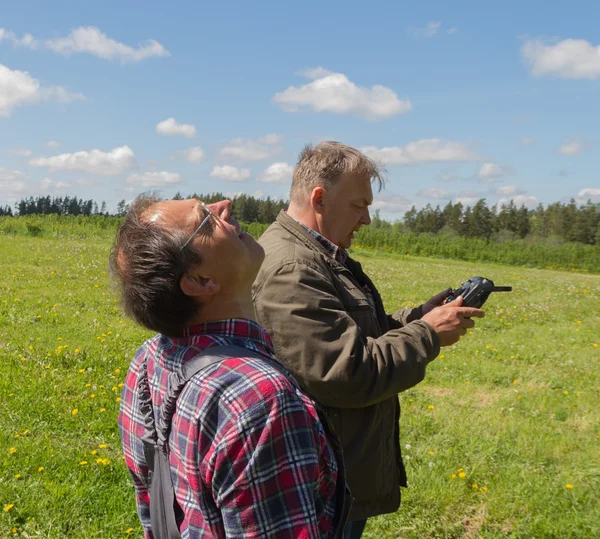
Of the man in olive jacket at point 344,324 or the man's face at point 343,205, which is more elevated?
the man's face at point 343,205

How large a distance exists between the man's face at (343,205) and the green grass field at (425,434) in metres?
2.39

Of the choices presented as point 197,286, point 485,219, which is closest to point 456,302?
point 197,286

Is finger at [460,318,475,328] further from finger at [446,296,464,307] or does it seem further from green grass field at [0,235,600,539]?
green grass field at [0,235,600,539]

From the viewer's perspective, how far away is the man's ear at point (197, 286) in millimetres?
1378

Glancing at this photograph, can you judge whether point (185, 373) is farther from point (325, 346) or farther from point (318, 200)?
point (318, 200)

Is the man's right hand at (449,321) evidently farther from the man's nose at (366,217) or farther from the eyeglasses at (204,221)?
the eyeglasses at (204,221)

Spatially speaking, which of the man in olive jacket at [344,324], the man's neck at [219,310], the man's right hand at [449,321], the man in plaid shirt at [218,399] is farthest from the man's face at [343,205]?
the man's neck at [219,310]

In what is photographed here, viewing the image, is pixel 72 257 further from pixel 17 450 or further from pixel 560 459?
pixel 560 459

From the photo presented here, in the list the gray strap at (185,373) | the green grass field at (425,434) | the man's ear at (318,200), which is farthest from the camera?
the green grass field at (425,434)

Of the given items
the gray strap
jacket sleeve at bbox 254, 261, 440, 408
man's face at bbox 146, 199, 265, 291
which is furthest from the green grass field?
man's face at bbox 146, 199, 265, 291

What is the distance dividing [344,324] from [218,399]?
1.00 metres

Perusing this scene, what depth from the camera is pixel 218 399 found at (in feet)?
3.84

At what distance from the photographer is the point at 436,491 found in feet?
13.9

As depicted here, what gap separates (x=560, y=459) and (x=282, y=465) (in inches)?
185
